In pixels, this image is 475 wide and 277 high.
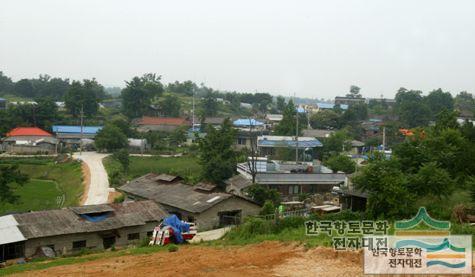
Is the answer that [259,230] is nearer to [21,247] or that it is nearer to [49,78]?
[21,247]

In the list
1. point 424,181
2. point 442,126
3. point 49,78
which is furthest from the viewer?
point 49,78

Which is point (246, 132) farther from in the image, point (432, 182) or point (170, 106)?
point (432, 182)

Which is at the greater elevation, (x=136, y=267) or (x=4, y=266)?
(x=136, y=267)

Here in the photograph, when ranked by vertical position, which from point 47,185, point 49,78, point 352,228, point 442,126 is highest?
point 49,78

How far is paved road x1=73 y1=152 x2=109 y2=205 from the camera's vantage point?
35.9 meters

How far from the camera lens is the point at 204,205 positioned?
2711 centimetres

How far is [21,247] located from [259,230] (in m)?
10.5

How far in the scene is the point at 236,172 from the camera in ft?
128

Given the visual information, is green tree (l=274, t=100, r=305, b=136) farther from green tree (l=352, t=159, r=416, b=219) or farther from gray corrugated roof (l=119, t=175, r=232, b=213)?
green tree (l=352, t=159, r=416, b=219)

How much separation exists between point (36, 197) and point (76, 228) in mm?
16688

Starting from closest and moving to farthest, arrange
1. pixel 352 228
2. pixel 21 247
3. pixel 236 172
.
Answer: pixel 352 228 → pixel 21 247 → pixel 236 172

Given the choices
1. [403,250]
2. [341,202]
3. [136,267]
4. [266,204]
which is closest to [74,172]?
[266,204]

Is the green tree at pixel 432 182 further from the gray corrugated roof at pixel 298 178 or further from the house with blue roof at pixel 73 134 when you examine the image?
the house with blue roof at pixel 73 134

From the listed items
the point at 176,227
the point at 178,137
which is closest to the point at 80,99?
the point at 178,137
